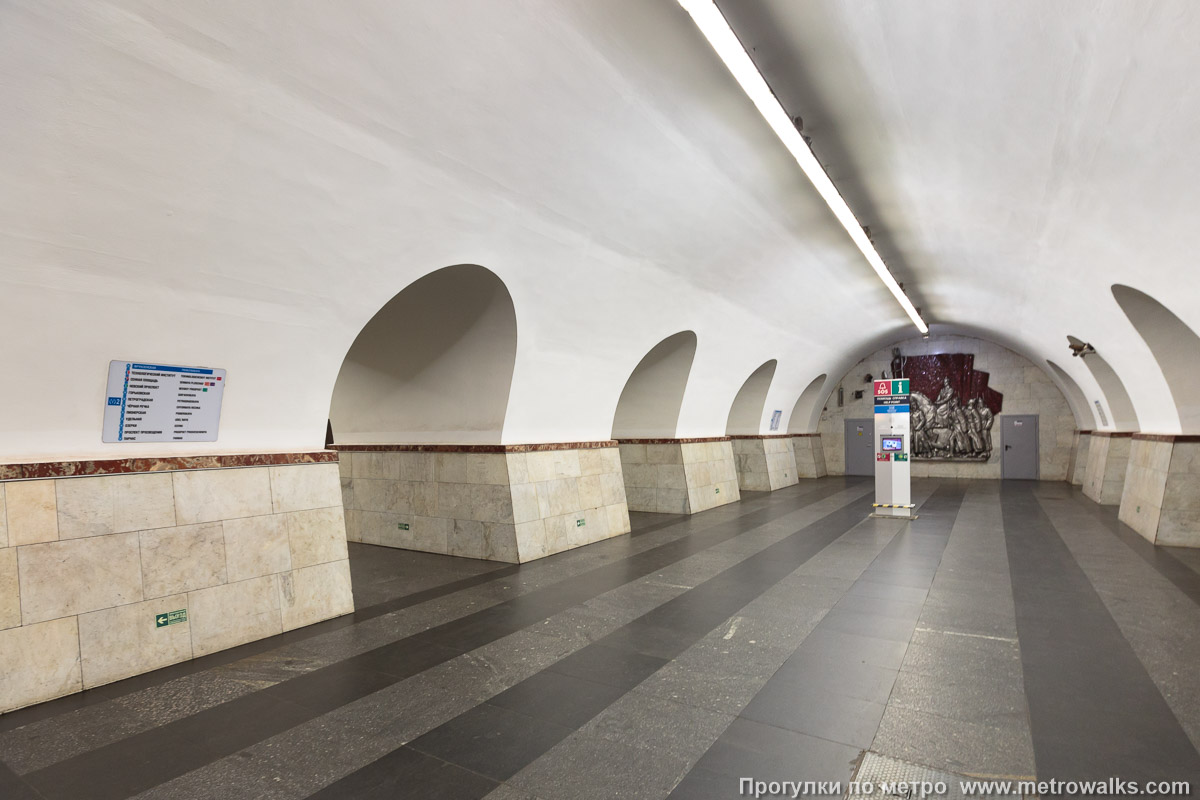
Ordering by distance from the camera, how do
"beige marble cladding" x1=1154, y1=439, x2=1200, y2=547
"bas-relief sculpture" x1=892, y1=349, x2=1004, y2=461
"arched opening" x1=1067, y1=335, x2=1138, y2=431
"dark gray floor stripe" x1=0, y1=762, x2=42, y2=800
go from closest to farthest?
"dark gray floor stripe" x1=0, y1=762, x2=42, y2=800 < "beige marble cladding" x1=1154, y1=439, x2=1200, y2=547 < "arched opening" x1=1067, y1=335, x2=1138, y2=431 < "bas-relief sculpture" x1=892, y1=349, x2=1004, y2=461

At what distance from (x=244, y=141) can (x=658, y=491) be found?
9235mm

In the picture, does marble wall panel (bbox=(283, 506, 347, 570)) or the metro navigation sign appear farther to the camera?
the metro navigation sign

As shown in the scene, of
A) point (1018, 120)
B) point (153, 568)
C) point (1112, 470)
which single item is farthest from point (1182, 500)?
point (153, 568)

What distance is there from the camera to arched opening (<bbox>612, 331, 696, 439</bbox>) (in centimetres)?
1077

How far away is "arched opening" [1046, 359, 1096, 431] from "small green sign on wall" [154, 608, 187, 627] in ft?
55.9

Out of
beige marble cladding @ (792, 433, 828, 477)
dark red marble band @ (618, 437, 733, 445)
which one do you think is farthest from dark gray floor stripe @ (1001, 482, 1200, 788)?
beige marble cladding @ (792, 433, 828, 477)

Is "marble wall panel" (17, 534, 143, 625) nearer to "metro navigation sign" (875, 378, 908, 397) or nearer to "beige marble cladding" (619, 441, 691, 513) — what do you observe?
"beige marble cladding" (619, 441, 691, 513)

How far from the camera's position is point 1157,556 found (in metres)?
7.55

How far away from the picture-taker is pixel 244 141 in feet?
12.5

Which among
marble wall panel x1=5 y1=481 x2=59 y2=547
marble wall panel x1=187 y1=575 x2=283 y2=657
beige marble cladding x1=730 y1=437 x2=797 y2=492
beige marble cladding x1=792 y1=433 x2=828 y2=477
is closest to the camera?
marble wall panel x1=5 y1=481 x2=59 y2=547

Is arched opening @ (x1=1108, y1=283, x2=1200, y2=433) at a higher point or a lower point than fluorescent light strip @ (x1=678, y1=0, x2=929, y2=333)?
lower

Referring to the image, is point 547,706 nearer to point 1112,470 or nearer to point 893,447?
point 893,447

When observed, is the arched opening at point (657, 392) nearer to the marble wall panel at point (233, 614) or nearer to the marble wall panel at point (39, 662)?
the marble wall panel at point (233, 614)

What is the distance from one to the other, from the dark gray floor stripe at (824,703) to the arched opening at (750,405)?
30.4ft
